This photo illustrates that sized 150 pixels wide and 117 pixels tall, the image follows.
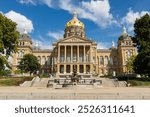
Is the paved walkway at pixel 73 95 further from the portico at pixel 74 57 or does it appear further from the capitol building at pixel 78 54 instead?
the portico at pixel 74 57

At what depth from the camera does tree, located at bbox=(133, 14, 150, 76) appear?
164ft

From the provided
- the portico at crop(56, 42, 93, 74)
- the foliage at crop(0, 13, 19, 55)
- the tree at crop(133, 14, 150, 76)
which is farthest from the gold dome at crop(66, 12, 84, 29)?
the foliage at crop(0, 13, 19, 55)

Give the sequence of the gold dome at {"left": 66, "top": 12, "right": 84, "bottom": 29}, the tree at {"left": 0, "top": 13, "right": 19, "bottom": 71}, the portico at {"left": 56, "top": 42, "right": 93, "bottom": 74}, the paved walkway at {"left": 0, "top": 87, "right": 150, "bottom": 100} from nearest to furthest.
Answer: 1. the paved walkway at {"left": 0, "top": 87, "right": 150, "bottom": 100}
2. the tree at {"left": 0, "top": 13, "right": 19, "bottom": 71}
3. the portico at {"left": 56, "top": 42, "right": 93, "bottom": 74}
4. the gold dome at {"left": 66, "top": 12, "right": 84, "bottom": 29}

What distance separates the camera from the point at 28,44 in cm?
10681

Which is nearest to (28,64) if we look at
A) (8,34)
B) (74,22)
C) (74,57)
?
(74,57)

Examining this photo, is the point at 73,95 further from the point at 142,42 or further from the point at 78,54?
the point at 78,54

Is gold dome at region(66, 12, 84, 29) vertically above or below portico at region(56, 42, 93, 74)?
above

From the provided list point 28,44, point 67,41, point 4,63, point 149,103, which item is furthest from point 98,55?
point 149,103

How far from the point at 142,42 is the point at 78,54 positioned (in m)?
45.5

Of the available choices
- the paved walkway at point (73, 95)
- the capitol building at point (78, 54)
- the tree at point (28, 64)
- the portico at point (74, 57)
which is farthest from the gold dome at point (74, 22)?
the paved walkway at point (73, 95)

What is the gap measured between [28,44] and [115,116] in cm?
10097

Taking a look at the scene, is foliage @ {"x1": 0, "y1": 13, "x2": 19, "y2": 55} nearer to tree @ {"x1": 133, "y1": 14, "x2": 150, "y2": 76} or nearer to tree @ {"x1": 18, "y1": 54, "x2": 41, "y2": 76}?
tree @ {"x1": 133, "y1": 14, "x2": 150, "y2": 76}

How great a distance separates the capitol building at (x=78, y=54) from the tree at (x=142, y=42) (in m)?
39.1

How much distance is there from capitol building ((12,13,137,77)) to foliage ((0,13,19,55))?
40229mm
